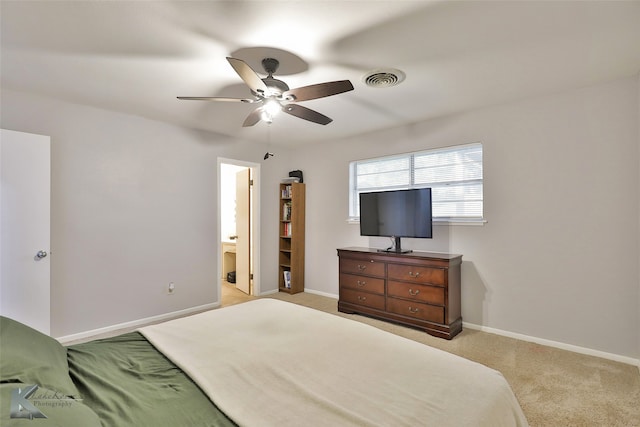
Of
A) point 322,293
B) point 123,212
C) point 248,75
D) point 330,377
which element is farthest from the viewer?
point 322,293

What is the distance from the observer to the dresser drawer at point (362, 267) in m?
3.86

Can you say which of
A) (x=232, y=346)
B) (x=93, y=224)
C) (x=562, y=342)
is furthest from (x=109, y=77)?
(x=562, y=342)

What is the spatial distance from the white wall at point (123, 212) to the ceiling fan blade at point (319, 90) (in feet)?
7.84

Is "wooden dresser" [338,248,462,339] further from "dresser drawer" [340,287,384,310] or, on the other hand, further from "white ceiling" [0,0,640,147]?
"white ceiling" [0,0,640,147]

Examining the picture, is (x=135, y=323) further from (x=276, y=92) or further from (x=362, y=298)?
(x=276, y=92)

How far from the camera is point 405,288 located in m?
3.62

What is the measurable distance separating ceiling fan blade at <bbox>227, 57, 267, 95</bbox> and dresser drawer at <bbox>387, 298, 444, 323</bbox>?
2706 millimetres

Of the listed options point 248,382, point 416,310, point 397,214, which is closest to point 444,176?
point 397,214

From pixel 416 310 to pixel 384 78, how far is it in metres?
2.44

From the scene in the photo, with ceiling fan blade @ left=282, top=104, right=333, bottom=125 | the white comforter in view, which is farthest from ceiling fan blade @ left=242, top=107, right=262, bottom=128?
the white comforter

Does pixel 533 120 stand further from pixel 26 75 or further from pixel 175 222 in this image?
pixel 26 75

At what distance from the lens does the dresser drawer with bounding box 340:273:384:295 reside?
3.85 m

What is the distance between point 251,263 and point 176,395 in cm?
402

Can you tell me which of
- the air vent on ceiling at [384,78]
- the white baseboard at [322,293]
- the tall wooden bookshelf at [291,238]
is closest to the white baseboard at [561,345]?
the white baseboard at [322,293]
